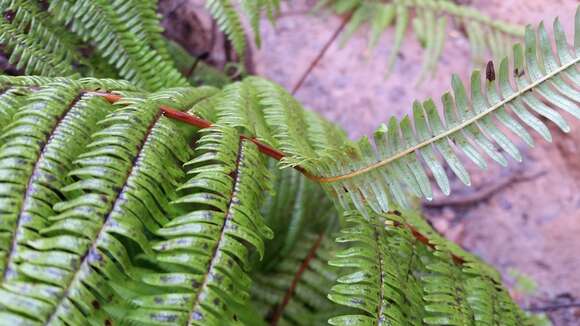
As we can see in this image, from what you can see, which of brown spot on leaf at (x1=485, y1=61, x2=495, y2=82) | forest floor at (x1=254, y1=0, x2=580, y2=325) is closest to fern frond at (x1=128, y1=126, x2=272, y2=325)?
brown spot on leaf at (x1=485, y1=61, x2=495, y2=82)

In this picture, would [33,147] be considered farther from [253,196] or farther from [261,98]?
[261,98]

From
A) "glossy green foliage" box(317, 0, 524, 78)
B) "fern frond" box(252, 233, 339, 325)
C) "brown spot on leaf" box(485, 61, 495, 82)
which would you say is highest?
"glossy green foliage" box(317, 0, 524, 78)

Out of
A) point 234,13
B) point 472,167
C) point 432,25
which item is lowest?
point 234,13

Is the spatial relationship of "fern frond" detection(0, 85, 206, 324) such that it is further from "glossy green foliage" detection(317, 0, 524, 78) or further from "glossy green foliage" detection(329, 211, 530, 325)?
"glossy green foliage" detection(317, 0, 524, 78)

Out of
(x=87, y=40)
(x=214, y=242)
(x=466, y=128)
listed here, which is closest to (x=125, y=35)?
(x=87, y=40)

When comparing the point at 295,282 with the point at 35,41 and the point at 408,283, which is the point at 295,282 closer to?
the point at 408,283

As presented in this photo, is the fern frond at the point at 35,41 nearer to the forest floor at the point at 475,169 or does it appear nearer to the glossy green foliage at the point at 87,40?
the glossy green foliage at the point at 87,40

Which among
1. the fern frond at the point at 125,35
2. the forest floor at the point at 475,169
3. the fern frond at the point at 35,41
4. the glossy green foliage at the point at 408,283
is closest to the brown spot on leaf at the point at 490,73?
the glossy green foliage at the point at 408,283
